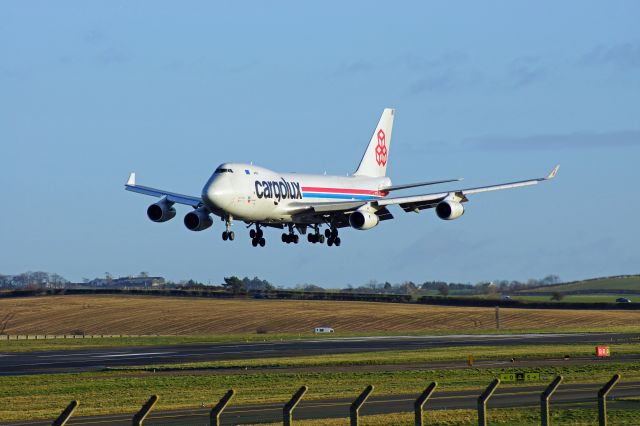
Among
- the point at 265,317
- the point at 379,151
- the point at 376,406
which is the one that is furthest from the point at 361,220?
the point at 265,317

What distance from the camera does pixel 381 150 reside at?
A: 361 feet

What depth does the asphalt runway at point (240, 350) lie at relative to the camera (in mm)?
72750

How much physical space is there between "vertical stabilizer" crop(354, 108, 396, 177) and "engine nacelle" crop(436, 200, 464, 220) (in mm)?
18480

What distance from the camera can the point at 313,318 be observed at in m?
137

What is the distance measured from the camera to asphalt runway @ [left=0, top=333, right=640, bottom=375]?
2864 inches

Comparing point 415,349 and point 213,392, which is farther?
point 415,349

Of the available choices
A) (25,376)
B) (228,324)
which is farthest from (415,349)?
(228,324)

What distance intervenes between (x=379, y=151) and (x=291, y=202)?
2640 cm

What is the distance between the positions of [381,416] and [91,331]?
98.0 metres

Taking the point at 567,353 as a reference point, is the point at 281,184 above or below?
above

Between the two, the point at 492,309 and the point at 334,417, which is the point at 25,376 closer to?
the point at 334,417

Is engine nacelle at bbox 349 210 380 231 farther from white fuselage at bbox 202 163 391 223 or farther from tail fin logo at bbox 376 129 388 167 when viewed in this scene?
tail fin logo at bbox 376 129 388 167

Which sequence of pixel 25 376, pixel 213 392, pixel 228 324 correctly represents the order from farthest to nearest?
pixel 228 324
pixel 25 376
pixel 213 392

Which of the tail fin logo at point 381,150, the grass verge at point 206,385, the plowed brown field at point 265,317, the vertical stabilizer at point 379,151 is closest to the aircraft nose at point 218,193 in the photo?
the grass verge at point 206,385
